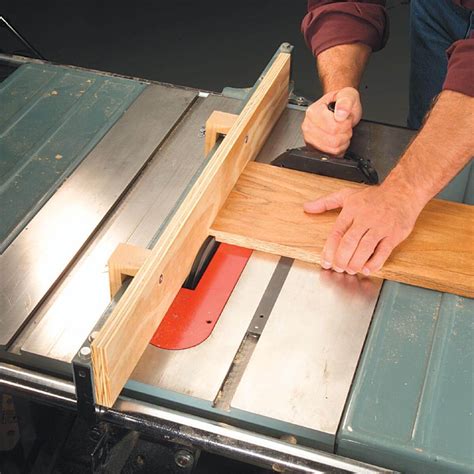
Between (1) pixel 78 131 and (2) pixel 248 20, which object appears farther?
(2) pixel 248 20

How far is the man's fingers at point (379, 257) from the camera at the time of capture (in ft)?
5.13

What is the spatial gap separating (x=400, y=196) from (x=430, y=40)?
3.13ft

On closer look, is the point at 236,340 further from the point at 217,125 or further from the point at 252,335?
the point at 217,125

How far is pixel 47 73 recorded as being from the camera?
2.30 m

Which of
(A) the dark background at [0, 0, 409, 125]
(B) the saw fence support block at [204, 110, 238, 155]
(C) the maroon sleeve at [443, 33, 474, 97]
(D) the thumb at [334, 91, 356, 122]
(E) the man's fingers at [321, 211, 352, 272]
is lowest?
(A) the dark background at [0, 0, 409, 125]

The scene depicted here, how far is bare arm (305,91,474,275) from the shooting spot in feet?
5.17

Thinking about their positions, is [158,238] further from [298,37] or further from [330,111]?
[298,37]

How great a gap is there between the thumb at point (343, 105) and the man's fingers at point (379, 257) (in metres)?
0.42

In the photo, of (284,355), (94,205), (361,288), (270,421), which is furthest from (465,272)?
(94,205)

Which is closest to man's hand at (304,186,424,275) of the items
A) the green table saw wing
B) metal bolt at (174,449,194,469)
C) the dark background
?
metal bolt at (174,449,194,469)

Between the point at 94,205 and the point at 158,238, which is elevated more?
the point at 158,238

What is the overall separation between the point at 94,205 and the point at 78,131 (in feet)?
1.09

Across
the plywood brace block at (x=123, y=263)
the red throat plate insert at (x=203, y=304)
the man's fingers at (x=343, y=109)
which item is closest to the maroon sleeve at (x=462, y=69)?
the man's fingers at (x=343, y=109)

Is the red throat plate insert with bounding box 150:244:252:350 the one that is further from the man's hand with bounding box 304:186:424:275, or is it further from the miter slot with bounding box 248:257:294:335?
the man's hand with bounding box 304:186:424:275
